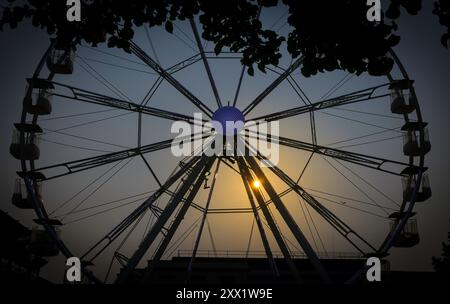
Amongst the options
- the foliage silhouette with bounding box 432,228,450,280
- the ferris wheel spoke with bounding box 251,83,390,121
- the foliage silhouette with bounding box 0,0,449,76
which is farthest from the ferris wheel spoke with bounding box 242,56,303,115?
the foliage silhouette with bounding box 432,228,450,280

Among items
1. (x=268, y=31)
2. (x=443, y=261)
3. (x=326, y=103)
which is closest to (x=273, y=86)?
(x=326, y=103)

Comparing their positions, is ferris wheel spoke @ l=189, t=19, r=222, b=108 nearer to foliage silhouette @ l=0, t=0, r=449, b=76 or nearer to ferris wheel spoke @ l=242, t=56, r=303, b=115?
ferris wheel spoke @ l=242, t=56, r=303, b=115

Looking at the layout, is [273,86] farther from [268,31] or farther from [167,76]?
[268,31]

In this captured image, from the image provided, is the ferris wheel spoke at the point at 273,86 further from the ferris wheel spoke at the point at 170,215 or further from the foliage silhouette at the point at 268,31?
the foliage silhouette at the point at 268,31

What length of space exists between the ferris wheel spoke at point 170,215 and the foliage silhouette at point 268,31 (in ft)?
33.6

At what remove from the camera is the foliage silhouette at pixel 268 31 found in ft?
21.1

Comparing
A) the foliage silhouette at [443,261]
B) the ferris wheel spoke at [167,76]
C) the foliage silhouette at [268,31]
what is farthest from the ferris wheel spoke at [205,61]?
the foliage silhouette at [443,261]

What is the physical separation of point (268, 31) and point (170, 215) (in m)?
10.6

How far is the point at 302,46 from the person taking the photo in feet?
22.8

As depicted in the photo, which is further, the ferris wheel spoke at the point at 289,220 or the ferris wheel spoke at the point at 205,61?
the ferris wheel spoke at the point at 205,61

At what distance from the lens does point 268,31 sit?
729 cm

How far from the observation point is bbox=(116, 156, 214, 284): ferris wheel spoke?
16.5 m
